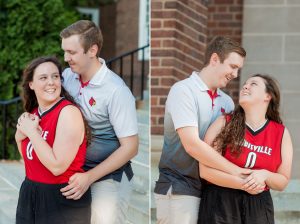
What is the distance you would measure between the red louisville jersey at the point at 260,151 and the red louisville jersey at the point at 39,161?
739 mm

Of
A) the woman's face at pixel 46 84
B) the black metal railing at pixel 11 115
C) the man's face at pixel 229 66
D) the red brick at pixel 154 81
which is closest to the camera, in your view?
the woman's face at pixel 46 84

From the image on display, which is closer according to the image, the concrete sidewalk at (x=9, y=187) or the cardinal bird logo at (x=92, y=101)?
the cardinal bird logo at (x=92, y=101)

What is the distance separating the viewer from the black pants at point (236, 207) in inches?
113

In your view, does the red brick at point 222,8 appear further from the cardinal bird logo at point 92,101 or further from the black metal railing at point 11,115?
the cardinal bird logo at point 92,101

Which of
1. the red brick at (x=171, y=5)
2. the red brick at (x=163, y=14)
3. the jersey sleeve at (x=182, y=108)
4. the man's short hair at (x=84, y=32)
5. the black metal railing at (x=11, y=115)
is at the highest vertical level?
the man's short hair at (x=84, y=32)

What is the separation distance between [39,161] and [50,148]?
98 mm

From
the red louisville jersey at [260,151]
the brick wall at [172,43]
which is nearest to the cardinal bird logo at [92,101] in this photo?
the red louisville jersey at [260,151]

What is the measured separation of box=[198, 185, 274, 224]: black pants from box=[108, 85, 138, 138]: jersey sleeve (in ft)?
1.71

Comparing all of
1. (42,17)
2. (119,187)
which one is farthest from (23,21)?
(119,187)

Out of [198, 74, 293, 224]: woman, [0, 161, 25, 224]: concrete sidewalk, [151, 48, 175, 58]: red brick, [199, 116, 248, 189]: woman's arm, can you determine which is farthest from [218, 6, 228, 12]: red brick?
[199, 116, 248, 189]: woman's arm

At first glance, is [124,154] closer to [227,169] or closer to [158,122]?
[227,169]

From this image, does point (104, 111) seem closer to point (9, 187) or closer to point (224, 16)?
point (224, 16)

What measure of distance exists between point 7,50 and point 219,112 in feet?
23.2

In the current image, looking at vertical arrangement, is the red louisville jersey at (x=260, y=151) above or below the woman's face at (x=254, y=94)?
below
